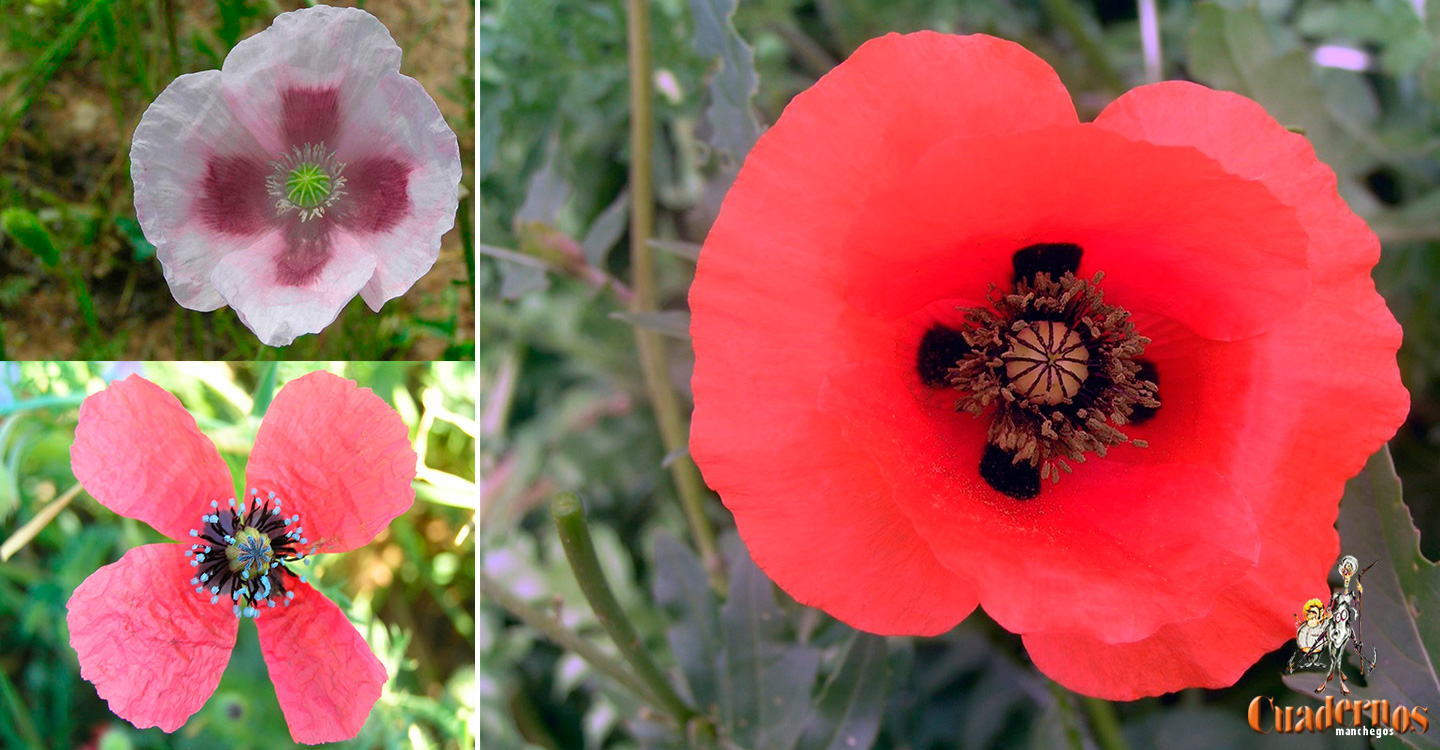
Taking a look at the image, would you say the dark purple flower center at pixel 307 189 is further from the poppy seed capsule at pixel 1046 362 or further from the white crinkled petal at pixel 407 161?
the poppy seed capsule at pixel 1046 362

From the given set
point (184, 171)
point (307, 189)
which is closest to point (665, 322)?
point (307, 189)

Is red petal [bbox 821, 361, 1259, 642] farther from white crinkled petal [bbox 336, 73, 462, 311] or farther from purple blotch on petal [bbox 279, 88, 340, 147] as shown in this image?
purple blotch on petal [bbox 279, 88, 340, 147]

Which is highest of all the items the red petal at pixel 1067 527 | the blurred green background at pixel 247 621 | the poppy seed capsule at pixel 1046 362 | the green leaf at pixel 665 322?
the poppy seed capsule at pixel 1046 362

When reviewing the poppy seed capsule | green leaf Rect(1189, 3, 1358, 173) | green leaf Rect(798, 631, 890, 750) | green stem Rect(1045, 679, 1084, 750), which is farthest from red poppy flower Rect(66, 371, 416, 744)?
green leaf Rect(1189, 3, 1358, 173)

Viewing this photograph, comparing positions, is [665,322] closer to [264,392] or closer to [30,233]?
[264,392]

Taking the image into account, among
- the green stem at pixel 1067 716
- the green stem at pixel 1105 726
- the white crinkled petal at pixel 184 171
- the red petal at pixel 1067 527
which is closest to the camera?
the red petal at pixel 1067 527

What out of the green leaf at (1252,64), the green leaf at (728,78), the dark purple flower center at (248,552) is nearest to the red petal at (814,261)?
the green leaf at (728,78)
